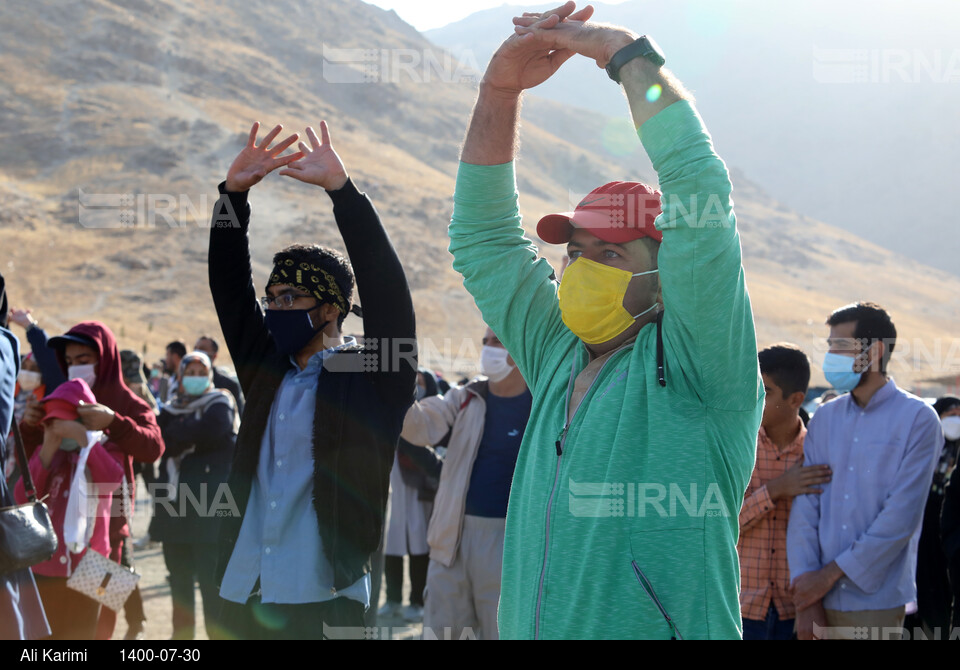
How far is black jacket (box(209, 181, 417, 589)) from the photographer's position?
349cm

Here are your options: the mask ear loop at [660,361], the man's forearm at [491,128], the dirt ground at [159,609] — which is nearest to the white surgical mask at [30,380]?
the dirt ground at [159,609]

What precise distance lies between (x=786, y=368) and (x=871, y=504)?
2.63 ft

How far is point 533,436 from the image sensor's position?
2.62 metres

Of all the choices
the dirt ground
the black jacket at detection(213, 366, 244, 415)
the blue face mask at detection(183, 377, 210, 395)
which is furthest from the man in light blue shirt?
the black jacket at detection(213, 366, 244, 415)

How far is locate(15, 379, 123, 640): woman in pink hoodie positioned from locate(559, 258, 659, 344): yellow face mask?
12.3 feet

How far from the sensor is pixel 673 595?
7.32 feet

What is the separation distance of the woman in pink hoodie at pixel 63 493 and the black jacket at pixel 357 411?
214 cm

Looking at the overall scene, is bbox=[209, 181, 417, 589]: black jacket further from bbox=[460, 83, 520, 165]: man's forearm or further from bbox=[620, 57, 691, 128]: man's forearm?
bbox=[620, 57, 691, 128]: man's forearm

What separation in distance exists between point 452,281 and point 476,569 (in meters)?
54.1

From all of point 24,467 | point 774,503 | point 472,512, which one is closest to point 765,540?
point 774,503

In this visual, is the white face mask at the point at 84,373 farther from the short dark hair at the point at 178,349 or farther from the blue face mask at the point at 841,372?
the short dark hair at the point at 178,349

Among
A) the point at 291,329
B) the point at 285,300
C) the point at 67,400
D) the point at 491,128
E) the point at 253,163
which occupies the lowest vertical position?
the point at 67,400

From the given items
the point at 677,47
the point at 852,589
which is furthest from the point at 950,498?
the point at 677,47

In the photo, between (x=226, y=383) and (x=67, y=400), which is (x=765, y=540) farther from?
(x=226, y=383)
